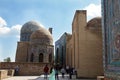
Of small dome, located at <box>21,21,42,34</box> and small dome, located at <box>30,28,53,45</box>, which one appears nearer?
small dome, located at <box>30,28,53,45</box>

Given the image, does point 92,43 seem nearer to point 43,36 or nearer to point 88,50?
point 88,50

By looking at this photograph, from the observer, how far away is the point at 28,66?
98.4 feet

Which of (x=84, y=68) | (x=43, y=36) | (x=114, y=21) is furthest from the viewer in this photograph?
(x=43, y=36)

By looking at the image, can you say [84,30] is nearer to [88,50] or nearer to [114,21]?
[88,50]

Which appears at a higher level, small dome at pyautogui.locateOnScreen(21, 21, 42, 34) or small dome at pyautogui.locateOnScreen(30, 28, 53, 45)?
small dome at pyautogui.locateOnScreen(21, 21, 42, 34)

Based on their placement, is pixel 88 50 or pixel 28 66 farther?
pixel 28 66

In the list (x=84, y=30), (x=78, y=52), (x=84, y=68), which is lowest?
(x=84, y=68)

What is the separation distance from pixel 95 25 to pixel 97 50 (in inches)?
81.5

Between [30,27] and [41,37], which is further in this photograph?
[30,27]

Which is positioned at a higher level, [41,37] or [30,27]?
[30,27]

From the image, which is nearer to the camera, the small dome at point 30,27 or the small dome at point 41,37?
the small dome at point 41,37

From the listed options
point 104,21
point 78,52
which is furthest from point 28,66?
point 104,21

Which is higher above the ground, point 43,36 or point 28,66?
point 43,36

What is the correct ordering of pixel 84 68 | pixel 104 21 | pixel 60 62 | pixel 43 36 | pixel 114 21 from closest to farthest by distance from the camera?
1. pixel 114 21
2. pixel 104 21
3. pixel 84 68
4. pixel 43 36
5. pixel 60 62
